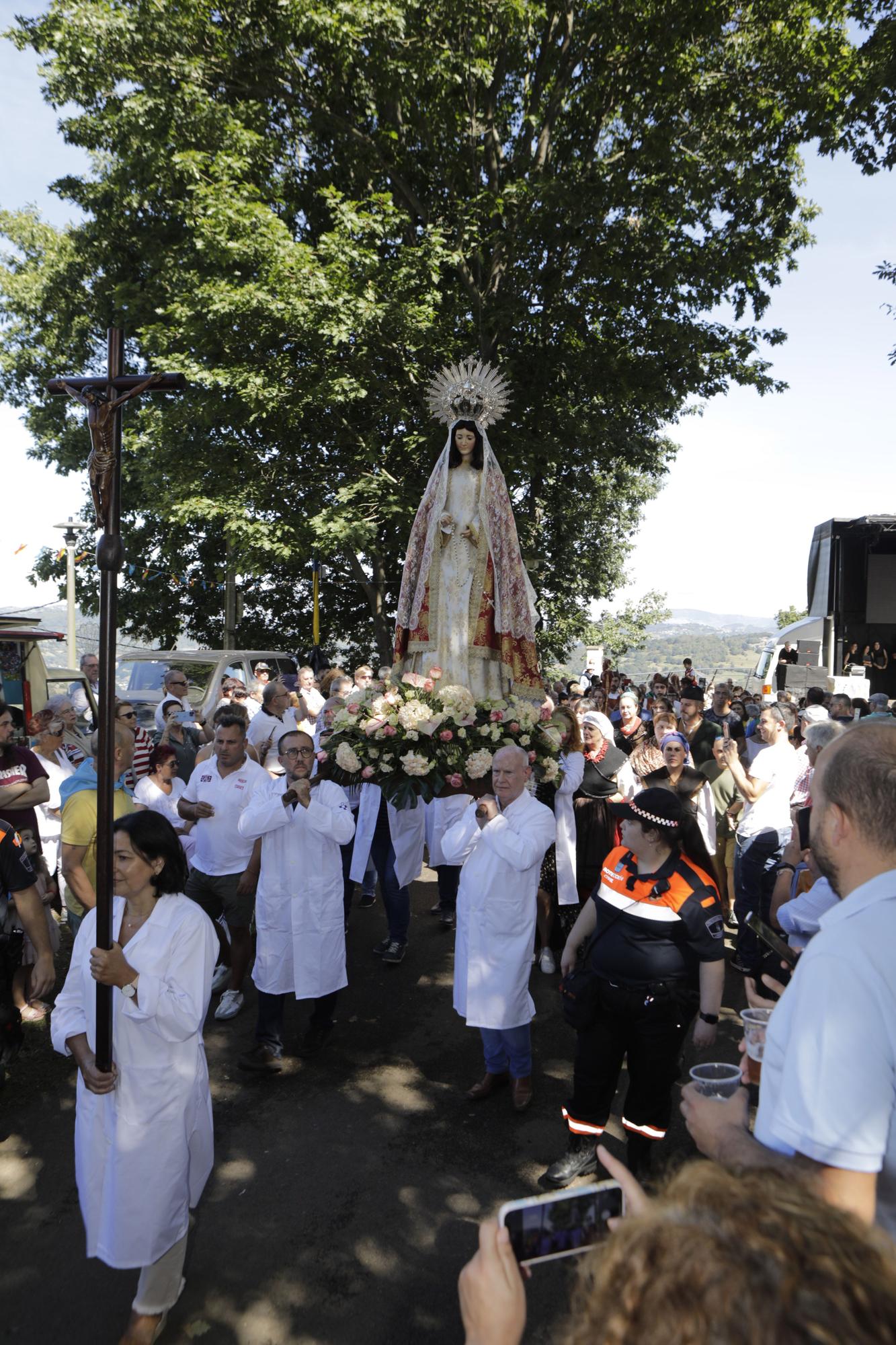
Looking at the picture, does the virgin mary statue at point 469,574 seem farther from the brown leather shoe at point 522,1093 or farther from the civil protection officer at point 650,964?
the civil protection officer at point 650,964

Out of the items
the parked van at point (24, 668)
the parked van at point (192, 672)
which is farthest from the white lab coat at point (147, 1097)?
the parked van at point (192, 672)

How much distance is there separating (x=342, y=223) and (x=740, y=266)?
664 cm

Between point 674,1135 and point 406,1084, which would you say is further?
point 406,1084

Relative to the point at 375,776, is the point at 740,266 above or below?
above

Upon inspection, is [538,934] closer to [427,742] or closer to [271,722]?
[427,742]

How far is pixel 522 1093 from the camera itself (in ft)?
→ 16.9

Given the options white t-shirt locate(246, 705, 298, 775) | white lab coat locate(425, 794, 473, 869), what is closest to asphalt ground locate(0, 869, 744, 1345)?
white lab coat locate(425, 794, 473, 869)

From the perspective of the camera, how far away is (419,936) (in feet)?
27.0

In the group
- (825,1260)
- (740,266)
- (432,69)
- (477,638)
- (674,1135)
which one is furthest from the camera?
(740,266)

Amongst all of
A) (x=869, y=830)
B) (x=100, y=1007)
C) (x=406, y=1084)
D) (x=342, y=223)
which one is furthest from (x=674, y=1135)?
(x=342, y=223)

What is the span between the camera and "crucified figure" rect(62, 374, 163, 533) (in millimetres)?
3344

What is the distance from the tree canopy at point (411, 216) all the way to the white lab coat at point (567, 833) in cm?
977

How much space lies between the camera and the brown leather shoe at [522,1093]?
16.8ft

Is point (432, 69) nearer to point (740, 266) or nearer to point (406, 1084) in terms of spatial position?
point (740, 266)
